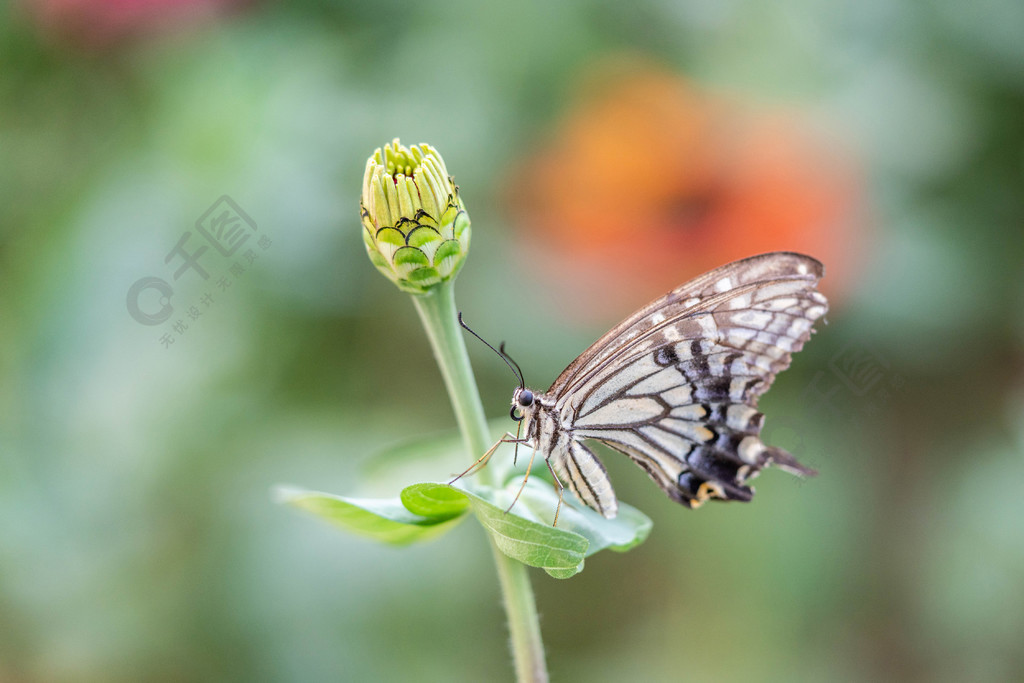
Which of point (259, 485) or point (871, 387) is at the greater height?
point (871, 387)

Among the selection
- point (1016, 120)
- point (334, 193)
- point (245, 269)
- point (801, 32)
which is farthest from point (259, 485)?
point (1016, 120)

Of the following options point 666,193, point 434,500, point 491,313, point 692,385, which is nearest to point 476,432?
point 434,500

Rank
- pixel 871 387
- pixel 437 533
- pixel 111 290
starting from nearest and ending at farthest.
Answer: pixel 437 533
pixel 111 290
pixel 871 387

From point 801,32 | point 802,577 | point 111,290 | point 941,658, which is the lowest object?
point 941,658

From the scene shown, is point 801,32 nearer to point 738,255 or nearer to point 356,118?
point 738,255

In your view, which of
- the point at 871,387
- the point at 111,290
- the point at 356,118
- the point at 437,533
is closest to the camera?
the point at 437,533

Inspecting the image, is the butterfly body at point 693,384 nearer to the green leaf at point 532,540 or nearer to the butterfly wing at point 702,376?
the butterfly wing at point 702,376

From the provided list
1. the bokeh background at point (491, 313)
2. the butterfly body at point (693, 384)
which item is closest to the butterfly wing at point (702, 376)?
the butterfly body at point (693, 384)
